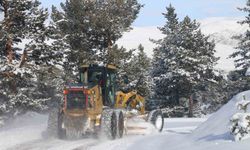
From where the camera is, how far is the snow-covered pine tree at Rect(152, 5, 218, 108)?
4288 centimetres

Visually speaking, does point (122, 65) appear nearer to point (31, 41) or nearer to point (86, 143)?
point (31, 41)

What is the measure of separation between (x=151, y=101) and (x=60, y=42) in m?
21.4

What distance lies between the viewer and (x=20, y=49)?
86.1 feet

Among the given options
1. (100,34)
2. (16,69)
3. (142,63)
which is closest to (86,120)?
(16,69)

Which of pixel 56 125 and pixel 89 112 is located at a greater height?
pixel 89 112

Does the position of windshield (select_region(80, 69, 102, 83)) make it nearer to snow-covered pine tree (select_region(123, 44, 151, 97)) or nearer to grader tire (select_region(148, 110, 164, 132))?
grader tire (select_region(148, 110, 164, 132))

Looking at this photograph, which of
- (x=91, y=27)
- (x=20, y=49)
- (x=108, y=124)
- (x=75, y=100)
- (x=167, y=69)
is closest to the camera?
(x=108, y=124)

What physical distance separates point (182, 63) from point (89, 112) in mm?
27887

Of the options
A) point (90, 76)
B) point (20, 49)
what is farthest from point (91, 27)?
point (90, 76)

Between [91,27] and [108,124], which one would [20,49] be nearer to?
[91,27]

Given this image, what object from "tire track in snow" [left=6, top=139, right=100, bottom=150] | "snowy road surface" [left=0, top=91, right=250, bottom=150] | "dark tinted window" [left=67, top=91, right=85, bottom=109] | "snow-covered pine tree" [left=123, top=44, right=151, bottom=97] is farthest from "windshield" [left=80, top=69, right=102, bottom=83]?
"snow-covered pine tree" [left=123, top=44, right=151, bottom=97]

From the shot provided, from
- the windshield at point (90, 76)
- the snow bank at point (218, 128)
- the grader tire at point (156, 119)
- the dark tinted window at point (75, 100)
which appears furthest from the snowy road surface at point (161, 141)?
the windshield at point (90, 76)

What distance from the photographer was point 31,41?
2555 centimetres

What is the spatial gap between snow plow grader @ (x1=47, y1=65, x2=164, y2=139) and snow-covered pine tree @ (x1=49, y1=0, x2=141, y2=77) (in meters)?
15.5
